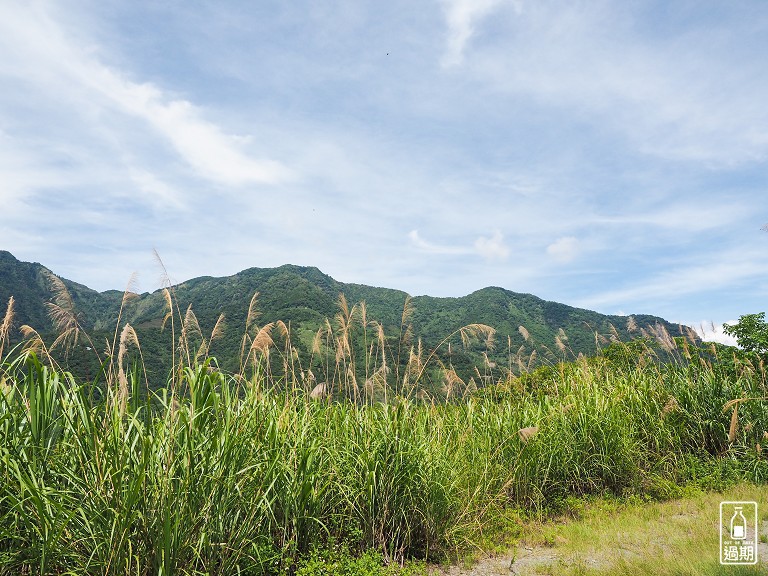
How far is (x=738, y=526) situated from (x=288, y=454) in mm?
5343

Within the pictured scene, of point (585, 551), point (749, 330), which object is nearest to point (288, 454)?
point (585, 551)

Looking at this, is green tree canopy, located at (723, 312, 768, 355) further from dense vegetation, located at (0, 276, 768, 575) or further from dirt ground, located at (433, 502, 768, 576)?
dirt ground, located at (433, 502, 768, 576)

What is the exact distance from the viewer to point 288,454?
4.30 m

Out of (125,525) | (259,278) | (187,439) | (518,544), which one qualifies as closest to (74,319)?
(187,439)

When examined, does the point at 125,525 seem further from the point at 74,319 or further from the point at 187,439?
the point at 74,319

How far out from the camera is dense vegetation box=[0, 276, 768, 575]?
3.06 m

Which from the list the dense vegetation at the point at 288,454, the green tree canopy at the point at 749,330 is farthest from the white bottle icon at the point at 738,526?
the green tree canopy at the point at 749,330

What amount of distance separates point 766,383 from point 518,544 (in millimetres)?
6443

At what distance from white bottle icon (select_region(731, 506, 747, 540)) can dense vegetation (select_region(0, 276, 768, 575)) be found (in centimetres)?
118

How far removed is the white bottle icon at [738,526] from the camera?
17.0ft

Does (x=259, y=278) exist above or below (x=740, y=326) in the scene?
above

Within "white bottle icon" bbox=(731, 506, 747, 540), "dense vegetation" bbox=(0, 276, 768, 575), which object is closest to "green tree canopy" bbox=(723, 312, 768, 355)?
"dense vegetation" bbox=(0, 276, 768, 575)

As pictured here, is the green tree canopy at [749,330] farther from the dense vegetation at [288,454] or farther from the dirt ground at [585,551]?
the dirt ground at [585,551]

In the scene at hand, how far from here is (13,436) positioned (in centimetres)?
322
